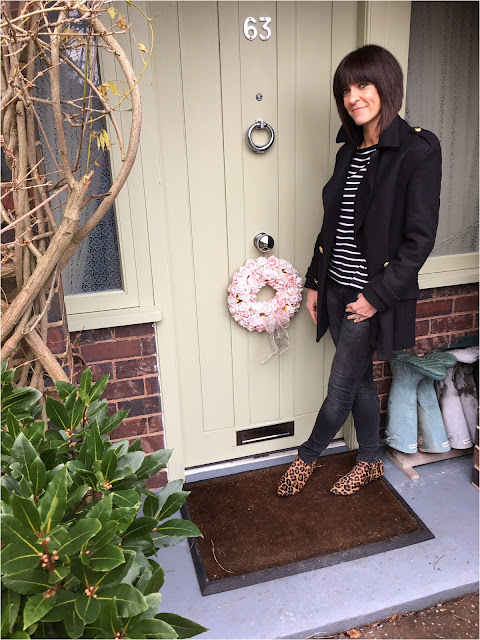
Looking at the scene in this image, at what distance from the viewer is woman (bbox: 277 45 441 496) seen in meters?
2.06

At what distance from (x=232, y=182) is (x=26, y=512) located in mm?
1853

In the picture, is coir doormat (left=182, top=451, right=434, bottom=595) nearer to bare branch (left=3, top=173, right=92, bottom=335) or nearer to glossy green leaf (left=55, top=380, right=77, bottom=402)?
glossy green leaf (left=55, top=380, right=77, bottom=402)

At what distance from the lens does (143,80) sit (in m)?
2.16

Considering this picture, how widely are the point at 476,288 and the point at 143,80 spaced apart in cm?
194

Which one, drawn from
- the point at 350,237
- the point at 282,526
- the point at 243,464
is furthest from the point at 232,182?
the point at 282,526

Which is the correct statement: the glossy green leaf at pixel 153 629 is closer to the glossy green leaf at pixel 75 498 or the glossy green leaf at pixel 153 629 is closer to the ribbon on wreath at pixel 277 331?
the glossy green leaf at pixel 75 498

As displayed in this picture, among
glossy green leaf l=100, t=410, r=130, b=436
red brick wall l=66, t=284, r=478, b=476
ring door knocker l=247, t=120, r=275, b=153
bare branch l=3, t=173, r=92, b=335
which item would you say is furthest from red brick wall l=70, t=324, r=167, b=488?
glossy green leaf l=100, t=410, r=130, b=436

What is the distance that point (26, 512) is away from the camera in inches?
35.0

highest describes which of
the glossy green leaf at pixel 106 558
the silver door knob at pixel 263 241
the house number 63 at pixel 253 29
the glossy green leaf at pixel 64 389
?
the house number 63 at pixel 253 29

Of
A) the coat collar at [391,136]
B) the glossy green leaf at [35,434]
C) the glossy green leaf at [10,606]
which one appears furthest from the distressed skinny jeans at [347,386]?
the glossy green leaf at [10,606]

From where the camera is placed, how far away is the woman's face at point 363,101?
2.08 m

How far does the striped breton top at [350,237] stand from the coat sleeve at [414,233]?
0.37 feet

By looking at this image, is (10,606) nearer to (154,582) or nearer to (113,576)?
(113,576)

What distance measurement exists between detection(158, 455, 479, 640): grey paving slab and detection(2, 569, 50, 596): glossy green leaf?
1.24 m
